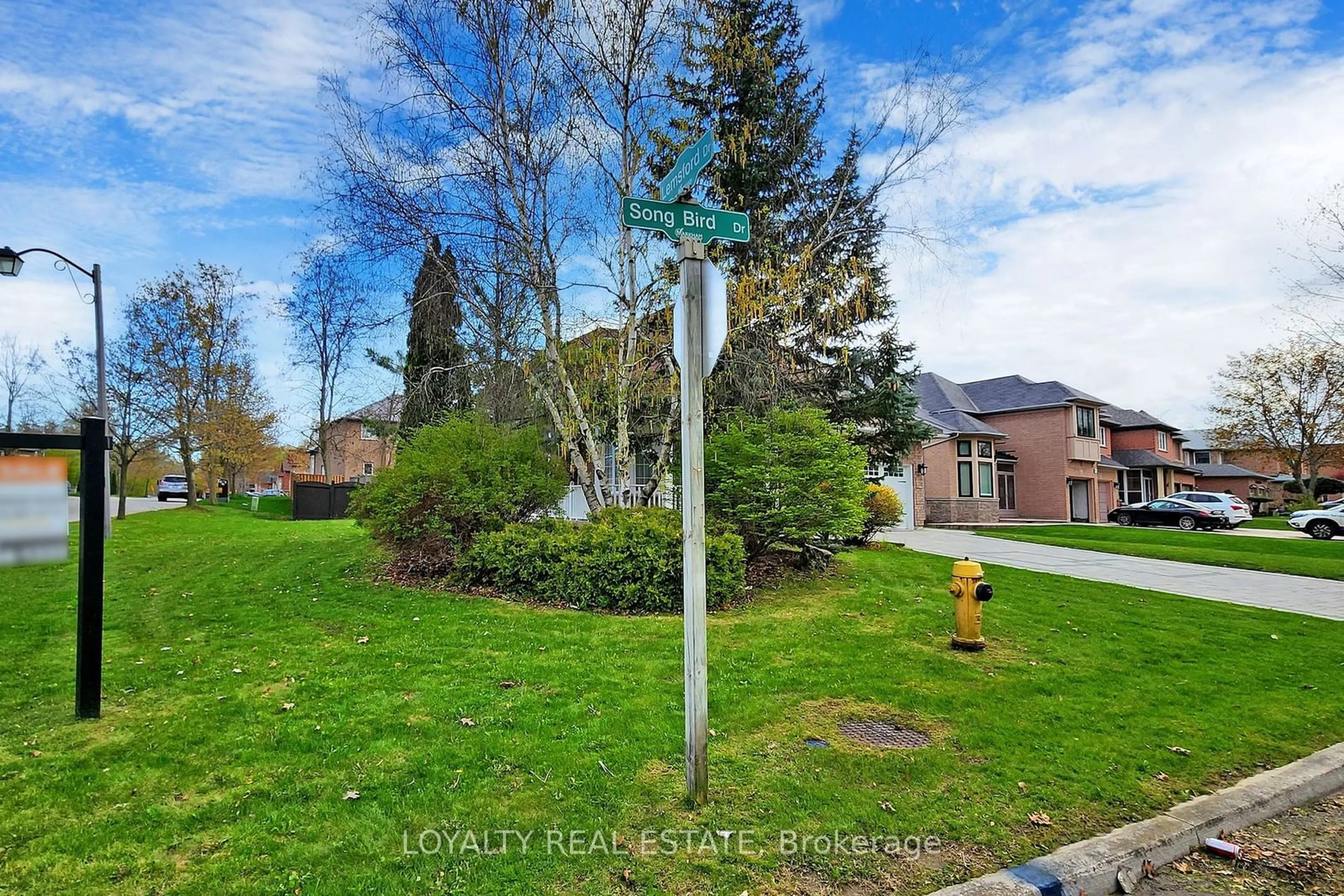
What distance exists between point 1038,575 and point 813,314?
6920 millimetres

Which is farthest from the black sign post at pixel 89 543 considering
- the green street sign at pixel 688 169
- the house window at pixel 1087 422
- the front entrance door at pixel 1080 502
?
the front entrance door at pixel 1080 502

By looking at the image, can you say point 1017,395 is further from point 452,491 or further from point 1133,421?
point 452,491

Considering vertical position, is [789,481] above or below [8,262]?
below

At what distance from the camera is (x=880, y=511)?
604 inches

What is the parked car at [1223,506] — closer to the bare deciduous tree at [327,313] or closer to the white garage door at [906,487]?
the white garage door at [906,487]

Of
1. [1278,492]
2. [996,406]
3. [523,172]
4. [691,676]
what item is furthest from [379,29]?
[1278,492]

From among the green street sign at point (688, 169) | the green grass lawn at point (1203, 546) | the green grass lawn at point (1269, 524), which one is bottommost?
the green grass lawn at point (1269, 524)

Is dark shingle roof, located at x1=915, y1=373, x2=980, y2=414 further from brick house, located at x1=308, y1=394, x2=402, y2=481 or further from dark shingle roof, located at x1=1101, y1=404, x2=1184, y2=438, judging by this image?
brick house, located at x1=308, y1=394, x2=402, y2=481

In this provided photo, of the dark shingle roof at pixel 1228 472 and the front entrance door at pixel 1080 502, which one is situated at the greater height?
the dark shingle roof at pixel 1228 472

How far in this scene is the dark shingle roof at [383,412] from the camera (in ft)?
49.4

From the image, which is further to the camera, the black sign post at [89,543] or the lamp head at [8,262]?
the lamp head at [8,262]

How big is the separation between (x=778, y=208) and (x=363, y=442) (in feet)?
136

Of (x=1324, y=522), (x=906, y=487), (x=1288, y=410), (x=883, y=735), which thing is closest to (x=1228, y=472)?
(x=1288, y=410)

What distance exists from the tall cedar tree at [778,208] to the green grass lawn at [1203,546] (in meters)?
9.90
